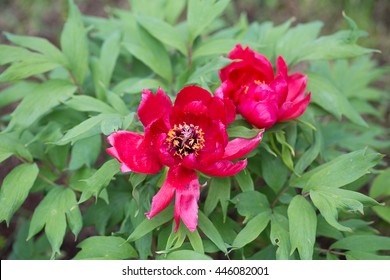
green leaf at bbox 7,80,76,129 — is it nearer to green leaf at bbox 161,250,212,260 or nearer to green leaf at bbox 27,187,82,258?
green leaf at bbox 27,187,82,258

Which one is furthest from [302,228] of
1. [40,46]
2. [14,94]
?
[14,94]

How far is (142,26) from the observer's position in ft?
5.66

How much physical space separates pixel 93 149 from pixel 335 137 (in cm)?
88

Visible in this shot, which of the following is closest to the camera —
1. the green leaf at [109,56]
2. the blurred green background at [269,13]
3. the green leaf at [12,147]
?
the green leaf at [12,147]

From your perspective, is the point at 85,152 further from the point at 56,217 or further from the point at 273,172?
the point at 273,172

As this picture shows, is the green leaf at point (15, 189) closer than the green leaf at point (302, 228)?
No

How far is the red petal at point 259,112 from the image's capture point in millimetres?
1353

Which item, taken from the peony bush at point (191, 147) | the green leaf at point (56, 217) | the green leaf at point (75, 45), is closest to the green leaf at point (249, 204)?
the peony bush at point (191, 147)

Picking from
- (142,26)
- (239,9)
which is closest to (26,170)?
(142,26)

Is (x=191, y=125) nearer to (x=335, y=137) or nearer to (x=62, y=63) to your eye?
(x=62, y=63)

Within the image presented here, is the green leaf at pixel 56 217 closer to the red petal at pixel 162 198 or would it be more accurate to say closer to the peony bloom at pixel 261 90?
the red petal at pixel 162 198

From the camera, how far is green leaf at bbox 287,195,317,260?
1.29m

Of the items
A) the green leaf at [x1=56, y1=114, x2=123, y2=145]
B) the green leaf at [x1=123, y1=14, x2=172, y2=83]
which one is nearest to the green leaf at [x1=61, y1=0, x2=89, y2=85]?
the green leaf at [x1=123, y1=14, x2=172, y2=83]

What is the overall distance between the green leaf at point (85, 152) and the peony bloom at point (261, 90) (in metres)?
0.47
